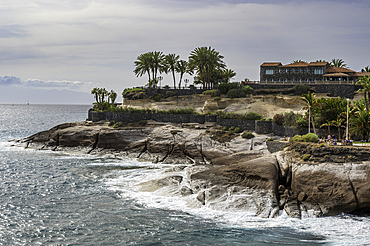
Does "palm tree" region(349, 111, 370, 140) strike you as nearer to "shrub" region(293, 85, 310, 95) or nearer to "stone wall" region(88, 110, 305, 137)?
"stone wall" region(88, 110, 305, 137)

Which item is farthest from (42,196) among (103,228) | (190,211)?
(190,211)

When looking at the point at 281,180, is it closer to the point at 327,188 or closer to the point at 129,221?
the point at 327,188

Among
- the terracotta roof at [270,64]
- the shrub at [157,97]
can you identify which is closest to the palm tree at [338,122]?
the terracotta roof at [270,64]

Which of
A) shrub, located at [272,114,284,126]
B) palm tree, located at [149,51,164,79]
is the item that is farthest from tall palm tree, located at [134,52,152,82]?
shrub, located at [272,114,284,126]

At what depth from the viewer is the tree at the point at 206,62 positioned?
81000mm

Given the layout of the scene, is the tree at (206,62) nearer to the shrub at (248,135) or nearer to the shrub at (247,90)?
the shrub at (247,90)

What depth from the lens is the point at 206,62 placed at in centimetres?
8112

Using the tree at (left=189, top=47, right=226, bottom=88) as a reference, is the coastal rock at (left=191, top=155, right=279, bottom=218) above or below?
below

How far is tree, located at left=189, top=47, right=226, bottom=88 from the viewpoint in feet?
266

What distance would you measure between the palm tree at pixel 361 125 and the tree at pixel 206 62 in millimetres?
44778

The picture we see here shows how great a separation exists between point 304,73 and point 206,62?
1023 inches

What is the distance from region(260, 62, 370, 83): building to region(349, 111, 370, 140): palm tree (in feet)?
118

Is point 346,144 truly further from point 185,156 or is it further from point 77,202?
point 77,202

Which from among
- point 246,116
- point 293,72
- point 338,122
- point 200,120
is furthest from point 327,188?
point 293,72
